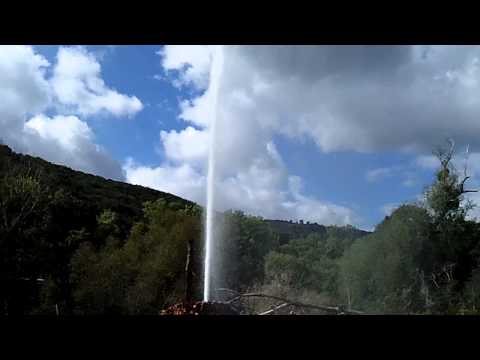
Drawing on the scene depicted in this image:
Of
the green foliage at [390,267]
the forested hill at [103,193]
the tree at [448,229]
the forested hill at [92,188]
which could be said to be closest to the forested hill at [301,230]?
the forested hill at [103,193]

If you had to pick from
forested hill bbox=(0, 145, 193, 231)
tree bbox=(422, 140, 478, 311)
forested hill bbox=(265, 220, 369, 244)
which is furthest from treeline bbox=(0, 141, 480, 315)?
forested hill bbox=(265, 220, 369, 244)

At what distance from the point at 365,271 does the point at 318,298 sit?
162 centimetres

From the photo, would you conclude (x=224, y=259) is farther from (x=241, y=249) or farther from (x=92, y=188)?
(x=92, y=188)

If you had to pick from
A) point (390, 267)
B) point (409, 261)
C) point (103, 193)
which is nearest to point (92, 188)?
point (103, 193)

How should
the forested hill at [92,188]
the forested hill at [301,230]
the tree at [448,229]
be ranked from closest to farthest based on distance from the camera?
the tree at [448,229], the forested hill at [92,188], the forested hill at [301,230]

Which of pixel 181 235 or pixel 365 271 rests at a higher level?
pixel 181 235

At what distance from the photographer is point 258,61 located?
9.91 m

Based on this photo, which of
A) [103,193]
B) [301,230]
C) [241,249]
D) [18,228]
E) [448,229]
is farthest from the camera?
[103,193]

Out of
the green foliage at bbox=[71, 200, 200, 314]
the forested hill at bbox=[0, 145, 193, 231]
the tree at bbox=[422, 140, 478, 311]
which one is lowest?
the green foliage at bbox=[71, 200, 200, 314]

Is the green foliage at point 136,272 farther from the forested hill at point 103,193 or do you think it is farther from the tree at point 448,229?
the tree at point 448,229

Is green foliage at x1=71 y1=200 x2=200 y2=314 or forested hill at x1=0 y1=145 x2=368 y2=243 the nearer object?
green foliage at x1=71 y1=200 x2=200 y2=314

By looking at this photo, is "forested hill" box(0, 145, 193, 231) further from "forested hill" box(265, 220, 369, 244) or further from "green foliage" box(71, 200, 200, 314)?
"forested hill" box(265, 220, 369, 244)
